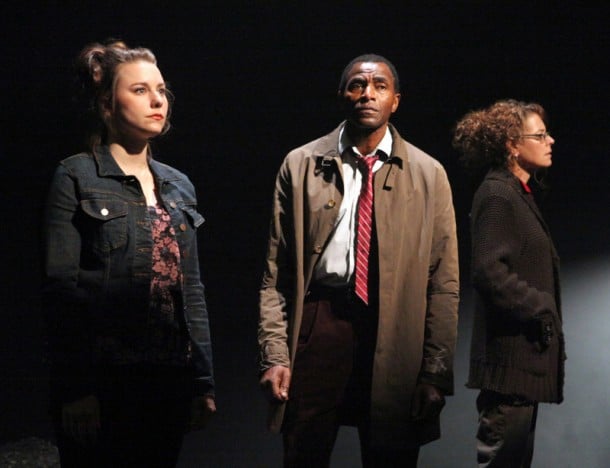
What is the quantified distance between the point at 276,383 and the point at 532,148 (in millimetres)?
1700

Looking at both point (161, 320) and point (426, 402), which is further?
point (426, 402)

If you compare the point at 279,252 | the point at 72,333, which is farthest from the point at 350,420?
the point at 72,333

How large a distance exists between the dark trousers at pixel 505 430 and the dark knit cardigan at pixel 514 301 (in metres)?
0.07

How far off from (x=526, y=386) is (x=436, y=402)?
0.82m

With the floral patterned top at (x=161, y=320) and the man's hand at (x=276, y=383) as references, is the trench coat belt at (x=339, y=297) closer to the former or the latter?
the man's hand at (x=276, y=383)

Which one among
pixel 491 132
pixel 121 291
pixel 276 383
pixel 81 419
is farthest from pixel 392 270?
pixel 491 132

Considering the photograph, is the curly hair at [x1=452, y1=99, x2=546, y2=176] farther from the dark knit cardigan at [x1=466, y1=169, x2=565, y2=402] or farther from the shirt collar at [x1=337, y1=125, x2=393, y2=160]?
the shirt collar at [x1=337, y1=125, x2=393, y2=160]

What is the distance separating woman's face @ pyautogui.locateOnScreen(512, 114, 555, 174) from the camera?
13.3ft

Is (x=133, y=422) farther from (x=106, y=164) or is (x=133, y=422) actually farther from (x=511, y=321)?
(x=511, y=321)

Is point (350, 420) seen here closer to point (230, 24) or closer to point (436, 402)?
point (436, 402)

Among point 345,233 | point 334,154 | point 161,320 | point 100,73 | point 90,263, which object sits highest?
point 100,73

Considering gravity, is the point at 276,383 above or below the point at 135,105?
below

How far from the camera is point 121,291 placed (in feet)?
9.08

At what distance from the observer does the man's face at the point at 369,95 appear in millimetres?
3121
